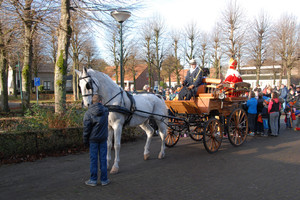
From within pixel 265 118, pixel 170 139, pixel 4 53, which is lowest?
pixel 170 139

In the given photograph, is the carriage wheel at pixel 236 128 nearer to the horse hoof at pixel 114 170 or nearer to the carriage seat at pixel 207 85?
the carriage seat at pixel 207 85

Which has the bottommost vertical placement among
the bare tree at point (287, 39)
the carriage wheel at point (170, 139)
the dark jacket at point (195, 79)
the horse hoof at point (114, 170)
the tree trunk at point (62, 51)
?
the horse hoof at point (114, 170)

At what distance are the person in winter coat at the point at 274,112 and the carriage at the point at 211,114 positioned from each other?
2485 millimetres

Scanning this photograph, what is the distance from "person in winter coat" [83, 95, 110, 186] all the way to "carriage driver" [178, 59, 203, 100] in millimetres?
3149

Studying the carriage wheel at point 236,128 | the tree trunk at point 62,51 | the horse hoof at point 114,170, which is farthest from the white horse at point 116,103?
the tree trunk at point 62,51

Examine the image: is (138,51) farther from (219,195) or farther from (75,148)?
(219,195)

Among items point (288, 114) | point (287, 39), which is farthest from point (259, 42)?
point (288, 114)

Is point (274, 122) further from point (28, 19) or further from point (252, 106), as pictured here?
point (28, 19)

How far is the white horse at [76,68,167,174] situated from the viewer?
5.07 m

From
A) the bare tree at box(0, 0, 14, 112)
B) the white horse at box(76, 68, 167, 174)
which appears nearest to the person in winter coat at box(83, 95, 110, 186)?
the white horse at box(76, 68, 167, 174)

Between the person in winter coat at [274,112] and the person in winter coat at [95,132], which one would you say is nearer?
the person in winter coat at [95,132]

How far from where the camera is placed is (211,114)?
778 centimetres

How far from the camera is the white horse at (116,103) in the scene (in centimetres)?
507

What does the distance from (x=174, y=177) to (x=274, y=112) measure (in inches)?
277
